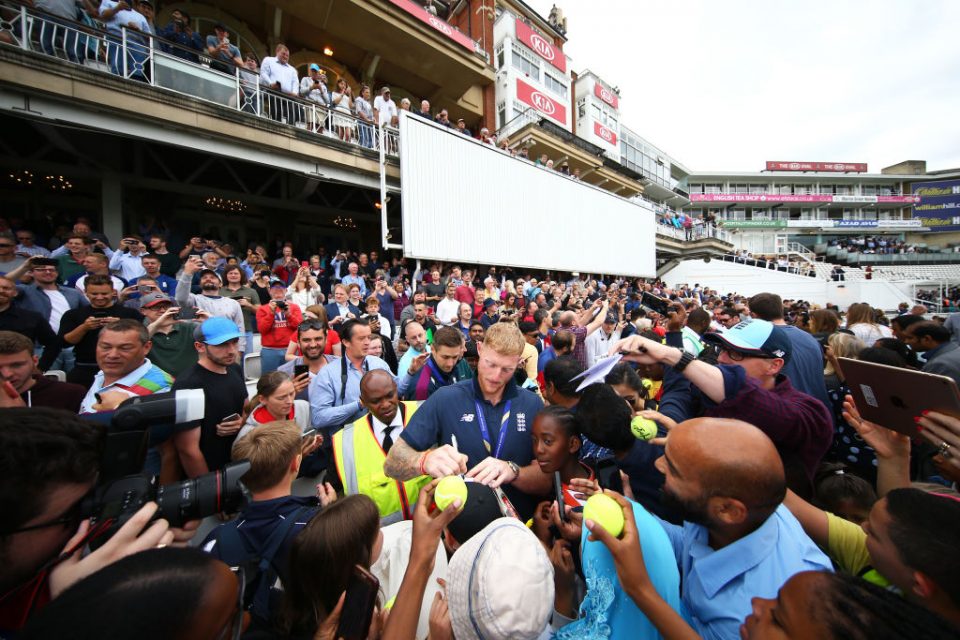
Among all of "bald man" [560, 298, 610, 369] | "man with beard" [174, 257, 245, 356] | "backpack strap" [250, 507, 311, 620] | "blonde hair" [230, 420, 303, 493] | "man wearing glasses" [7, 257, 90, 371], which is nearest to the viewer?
"backpack strap" [250, 507, 311, 620]

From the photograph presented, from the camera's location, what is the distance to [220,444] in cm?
269

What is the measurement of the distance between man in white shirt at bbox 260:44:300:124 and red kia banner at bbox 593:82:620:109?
23.4m

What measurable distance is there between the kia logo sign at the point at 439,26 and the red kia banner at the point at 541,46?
24.0 ft

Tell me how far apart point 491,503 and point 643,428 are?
945 millimetres

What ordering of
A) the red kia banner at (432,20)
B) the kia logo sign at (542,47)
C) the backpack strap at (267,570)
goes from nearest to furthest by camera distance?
the backpack strap at (267,570) < the red kia banner at (432,20) < the kia logo sign at (542,47)

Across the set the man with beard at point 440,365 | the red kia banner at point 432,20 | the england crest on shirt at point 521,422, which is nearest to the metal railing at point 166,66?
the red kia banner at point 432,20

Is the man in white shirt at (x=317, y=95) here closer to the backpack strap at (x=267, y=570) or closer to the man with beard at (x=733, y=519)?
the backpack strap at (x=267, y=570)

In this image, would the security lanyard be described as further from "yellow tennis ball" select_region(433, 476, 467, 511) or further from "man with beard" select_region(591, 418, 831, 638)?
"man with beard" select_region(591, 418, 831, 638)

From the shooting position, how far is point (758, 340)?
2090 millimetres

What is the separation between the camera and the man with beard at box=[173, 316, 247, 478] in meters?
2.64

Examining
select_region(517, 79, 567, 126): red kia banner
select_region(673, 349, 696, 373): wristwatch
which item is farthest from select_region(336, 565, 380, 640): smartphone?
select_region(517, 79, 567, 126): red kia banner

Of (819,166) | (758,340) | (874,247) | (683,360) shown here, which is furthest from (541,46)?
(819,166)

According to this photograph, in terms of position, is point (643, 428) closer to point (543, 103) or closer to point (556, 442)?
point (556, 442)

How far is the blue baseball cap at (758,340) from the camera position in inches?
81.0
